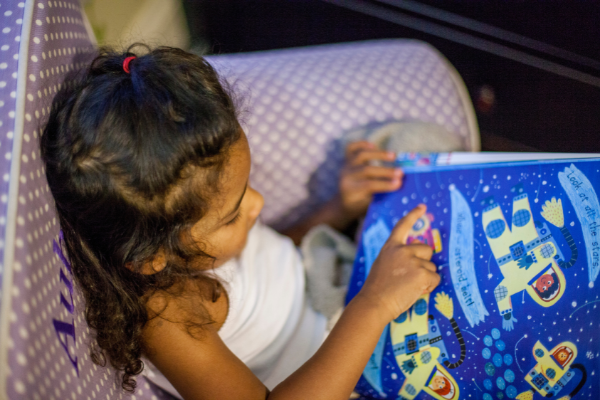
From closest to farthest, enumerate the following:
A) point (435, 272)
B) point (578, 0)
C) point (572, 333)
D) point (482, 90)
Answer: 1. point (572, 333)
2. point (435, 272)
3. point (578, 0)
4. point (482, 90)

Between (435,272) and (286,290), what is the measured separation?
228mm

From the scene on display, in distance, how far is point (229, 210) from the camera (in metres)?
0.50

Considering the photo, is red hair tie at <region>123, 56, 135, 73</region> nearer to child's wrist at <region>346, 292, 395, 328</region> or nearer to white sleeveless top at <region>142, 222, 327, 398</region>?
white sleeveless top at <region>142, 222, 327, 398</region>

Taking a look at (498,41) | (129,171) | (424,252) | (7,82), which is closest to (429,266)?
(424,252)

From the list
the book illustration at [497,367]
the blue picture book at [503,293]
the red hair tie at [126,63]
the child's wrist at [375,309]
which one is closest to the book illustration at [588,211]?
the blue picture book at [503,293]

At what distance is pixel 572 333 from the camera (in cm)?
43

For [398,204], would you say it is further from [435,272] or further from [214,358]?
[214,358]

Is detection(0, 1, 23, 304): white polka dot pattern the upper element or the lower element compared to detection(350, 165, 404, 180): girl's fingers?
upper

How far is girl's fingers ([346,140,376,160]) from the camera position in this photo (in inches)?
28.1

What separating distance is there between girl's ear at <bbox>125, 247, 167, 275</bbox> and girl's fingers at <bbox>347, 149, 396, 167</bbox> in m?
0.34

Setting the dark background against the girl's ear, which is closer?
the girl's ear

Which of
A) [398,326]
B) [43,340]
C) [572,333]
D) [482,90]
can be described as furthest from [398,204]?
[482,90]

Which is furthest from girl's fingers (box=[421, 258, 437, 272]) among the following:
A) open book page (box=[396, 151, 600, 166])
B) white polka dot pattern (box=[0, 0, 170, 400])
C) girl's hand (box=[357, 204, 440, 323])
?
white polka dot pattern (box=[0, 0, 170, 400])

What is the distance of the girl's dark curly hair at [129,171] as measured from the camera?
419 mm
